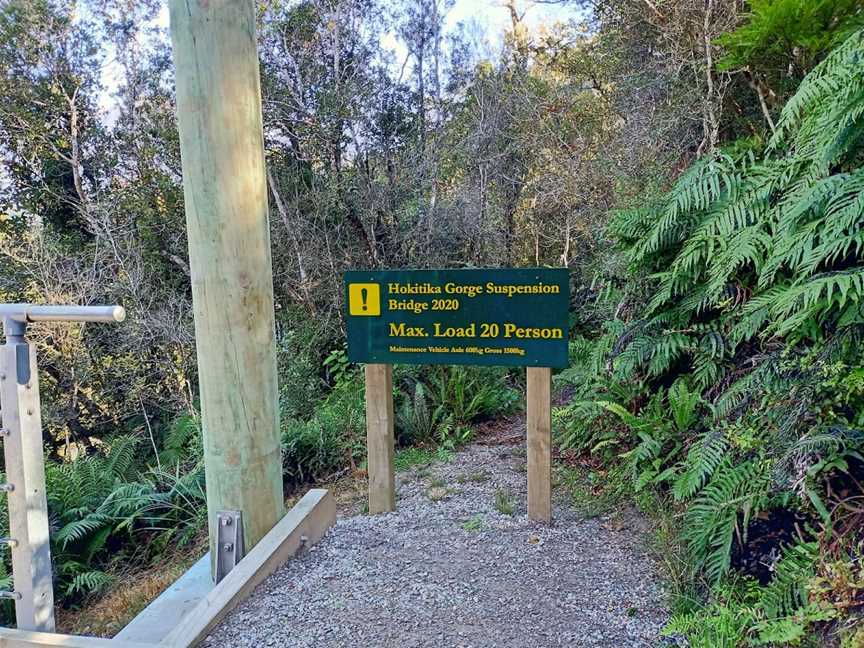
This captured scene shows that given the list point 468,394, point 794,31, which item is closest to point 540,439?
point 468,394

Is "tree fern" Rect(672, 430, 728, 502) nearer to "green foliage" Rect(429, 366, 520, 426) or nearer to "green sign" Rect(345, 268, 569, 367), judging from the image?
"green sign" Rect(345, 268, 569, 367)

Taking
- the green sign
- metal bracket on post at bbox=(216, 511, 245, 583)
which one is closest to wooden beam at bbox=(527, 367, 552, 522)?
the green sign

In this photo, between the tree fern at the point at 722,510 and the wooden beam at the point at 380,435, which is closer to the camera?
the tree fern at the point at 722,510

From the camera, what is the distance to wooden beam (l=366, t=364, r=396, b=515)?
138 inches

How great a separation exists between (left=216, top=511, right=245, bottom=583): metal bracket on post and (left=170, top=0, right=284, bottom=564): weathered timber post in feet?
0.11

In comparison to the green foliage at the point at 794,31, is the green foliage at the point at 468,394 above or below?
below

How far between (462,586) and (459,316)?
1451 mm

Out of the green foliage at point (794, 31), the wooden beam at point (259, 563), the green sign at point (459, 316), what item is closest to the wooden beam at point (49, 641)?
the wooden beam at point (259, 563)

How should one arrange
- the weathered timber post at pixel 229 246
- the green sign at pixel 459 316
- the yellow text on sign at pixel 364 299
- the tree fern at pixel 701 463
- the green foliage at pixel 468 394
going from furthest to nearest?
the green foliage at pixel 468 394
the yellow text on sign at pixel 364 299
the green sign at pixel 459 316
the tree fern at pixel 701 463
the weathered timber post at pixel 229 246

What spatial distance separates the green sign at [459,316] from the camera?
322 centimetres

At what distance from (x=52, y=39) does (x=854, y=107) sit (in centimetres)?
1064

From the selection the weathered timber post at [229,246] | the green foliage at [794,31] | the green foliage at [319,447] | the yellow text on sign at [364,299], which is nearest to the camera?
the weathered timber post at [229,246]

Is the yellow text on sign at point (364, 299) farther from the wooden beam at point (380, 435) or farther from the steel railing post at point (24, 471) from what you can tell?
the steel railing post at point (24, 471)

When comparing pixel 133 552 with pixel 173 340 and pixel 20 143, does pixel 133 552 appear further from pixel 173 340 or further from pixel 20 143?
pixel 20 143
